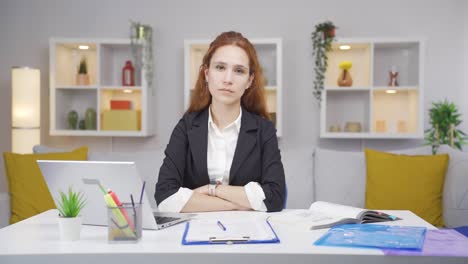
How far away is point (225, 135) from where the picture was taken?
232 cm

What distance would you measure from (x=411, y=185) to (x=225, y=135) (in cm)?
154

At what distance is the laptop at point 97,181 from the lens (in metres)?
1.43

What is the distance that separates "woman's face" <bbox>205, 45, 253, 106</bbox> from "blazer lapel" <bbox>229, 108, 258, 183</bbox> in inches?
4.6

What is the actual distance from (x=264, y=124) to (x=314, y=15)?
2.69m

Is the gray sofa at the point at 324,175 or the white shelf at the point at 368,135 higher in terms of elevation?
the white shelf at the point at 368,135

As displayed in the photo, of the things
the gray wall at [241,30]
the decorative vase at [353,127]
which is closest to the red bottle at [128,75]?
the gray wall at [241,30]

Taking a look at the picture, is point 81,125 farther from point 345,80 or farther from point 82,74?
point 345,80

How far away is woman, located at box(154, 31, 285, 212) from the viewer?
2.20 meters

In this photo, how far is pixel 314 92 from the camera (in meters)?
4.52

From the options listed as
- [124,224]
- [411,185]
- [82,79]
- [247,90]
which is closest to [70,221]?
[124,224]

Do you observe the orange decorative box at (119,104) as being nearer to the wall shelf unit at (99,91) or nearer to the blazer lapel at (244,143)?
the wall shelf unit at (99,91)

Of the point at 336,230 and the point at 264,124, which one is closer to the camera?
the point at 336,230

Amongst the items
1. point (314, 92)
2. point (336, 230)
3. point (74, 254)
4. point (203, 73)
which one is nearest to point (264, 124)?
point (203, 73)

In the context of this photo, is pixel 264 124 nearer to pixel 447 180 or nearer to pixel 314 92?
pixel 447 180
